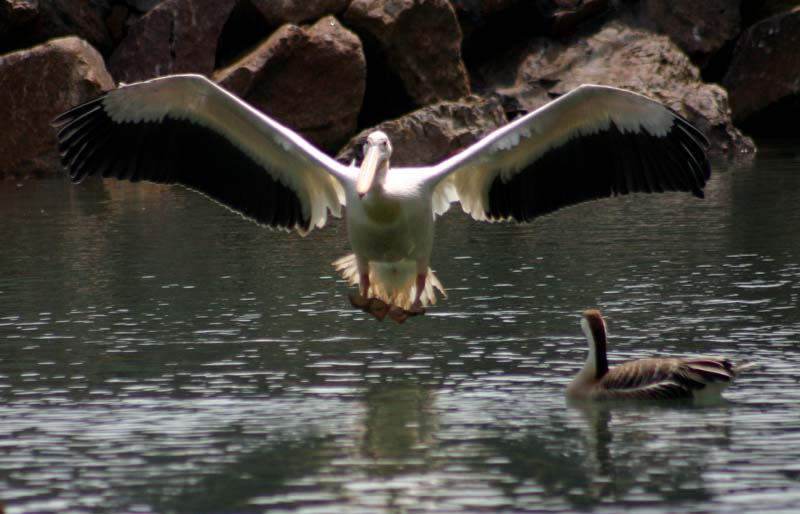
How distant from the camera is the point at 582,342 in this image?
9.46 meters

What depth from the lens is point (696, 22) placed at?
22.5m

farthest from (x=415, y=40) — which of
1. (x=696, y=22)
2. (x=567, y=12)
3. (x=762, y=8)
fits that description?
(x=762, y=8)

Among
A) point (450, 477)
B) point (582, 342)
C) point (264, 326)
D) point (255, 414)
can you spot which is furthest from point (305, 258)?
point (450, 477)

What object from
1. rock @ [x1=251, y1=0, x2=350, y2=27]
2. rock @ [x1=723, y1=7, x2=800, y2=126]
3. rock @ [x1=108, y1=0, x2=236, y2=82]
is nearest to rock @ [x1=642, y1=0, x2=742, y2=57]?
rock @ [x1=723, y1=7, x2=800, y2=126]

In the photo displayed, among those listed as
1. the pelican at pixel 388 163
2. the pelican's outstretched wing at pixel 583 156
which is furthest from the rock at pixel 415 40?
the pelican's outstretched wing at pixel 583 156

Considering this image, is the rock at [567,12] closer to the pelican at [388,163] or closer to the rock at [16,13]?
the rock at [16,13]

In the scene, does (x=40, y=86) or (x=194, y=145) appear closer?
(x=194, y=145)

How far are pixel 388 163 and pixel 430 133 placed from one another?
919cm

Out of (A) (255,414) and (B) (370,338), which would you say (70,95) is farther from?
(A) (255,414)

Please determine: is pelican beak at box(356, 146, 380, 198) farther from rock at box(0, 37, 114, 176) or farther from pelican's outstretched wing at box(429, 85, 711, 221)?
rock at box(0, 37, 114, 176)

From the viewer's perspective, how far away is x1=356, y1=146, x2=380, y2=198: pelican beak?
8.72 metres

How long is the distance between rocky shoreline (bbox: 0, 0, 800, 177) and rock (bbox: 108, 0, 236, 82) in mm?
18

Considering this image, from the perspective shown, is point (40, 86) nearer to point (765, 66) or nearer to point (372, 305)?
point (765, 66)

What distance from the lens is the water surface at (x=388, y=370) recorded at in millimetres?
6582
